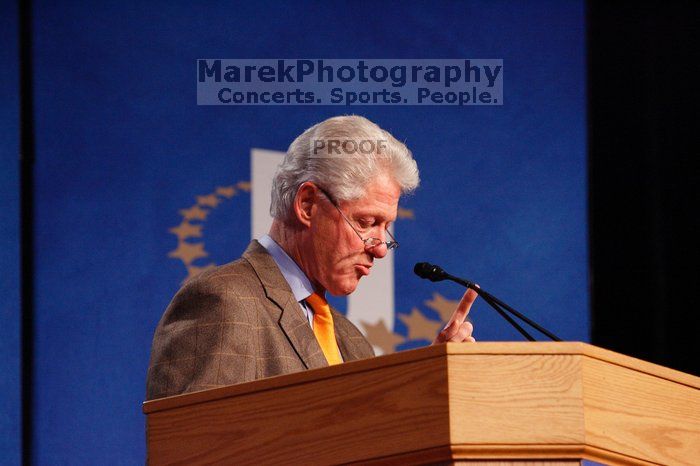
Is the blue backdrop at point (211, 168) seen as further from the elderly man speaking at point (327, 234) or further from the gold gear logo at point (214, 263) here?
the elderly man speaking at point (327, 234)

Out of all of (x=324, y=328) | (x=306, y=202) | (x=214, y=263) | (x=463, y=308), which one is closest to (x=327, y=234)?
(x=306, y=202)

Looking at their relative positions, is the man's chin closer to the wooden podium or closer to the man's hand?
the man's hand

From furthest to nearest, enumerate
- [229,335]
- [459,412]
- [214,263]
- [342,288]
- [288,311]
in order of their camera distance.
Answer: [214,263] < [342,288] < [288,311] < [229,335] < [459,412]

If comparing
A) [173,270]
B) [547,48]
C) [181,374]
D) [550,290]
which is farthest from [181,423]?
[547,48]

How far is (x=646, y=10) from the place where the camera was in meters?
3.40

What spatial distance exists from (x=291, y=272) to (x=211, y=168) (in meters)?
1.02

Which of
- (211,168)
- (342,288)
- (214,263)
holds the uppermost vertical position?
(211,168)

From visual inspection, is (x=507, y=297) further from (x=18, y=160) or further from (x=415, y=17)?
(x=18, y=160)

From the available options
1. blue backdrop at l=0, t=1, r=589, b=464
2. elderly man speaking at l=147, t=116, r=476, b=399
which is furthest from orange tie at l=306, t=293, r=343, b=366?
blue backdrop at l=0, t=1, r=589, b=464

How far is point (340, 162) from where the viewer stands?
2.27 m

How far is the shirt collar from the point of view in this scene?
224cm

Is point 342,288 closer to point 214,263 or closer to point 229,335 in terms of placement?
point 229,335

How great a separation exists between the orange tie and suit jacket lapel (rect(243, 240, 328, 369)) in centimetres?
14

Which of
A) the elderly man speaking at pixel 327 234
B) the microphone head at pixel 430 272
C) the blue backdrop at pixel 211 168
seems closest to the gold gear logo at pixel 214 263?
the blue backdrop at pixel 211 168
